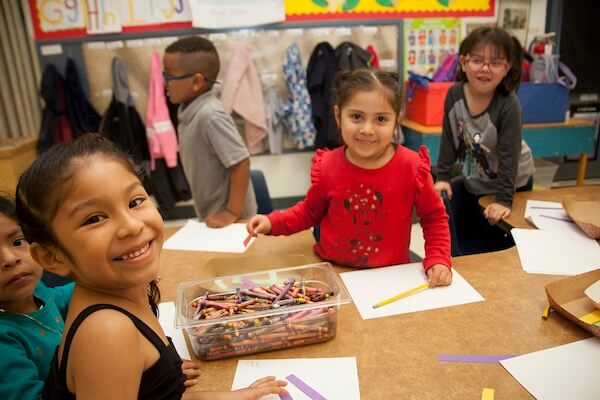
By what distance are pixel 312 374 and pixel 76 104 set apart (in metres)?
3.37

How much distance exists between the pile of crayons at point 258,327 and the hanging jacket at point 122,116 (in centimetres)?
281

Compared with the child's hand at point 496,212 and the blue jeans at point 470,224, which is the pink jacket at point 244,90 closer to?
the blue jeans at point 470,224

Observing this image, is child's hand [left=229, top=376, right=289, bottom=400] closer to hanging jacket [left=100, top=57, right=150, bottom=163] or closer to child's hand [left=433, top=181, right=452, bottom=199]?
child's hand [left=433, top=181, right=452, bottom=199]

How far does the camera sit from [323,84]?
3572mm

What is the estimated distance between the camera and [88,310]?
25.9 inches

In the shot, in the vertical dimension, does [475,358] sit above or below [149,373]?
below

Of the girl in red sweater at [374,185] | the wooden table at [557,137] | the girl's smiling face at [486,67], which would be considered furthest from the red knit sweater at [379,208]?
the wooden table at [557,137]

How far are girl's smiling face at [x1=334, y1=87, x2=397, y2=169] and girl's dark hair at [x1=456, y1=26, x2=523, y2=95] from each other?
784mm

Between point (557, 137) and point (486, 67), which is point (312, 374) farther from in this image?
point (557, 137)

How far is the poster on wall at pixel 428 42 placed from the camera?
12.2ft

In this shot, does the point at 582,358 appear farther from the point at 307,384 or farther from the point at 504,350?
the point at 307,384

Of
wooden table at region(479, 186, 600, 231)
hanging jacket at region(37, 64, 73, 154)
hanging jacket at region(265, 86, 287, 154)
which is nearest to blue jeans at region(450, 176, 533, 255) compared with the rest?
wooden table at region(479, 186, 600, 231)

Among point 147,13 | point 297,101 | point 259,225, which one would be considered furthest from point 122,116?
point 259,225

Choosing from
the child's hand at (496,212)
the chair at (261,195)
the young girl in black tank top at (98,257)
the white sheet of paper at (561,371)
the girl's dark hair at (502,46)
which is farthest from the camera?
the chair at (261,195)
